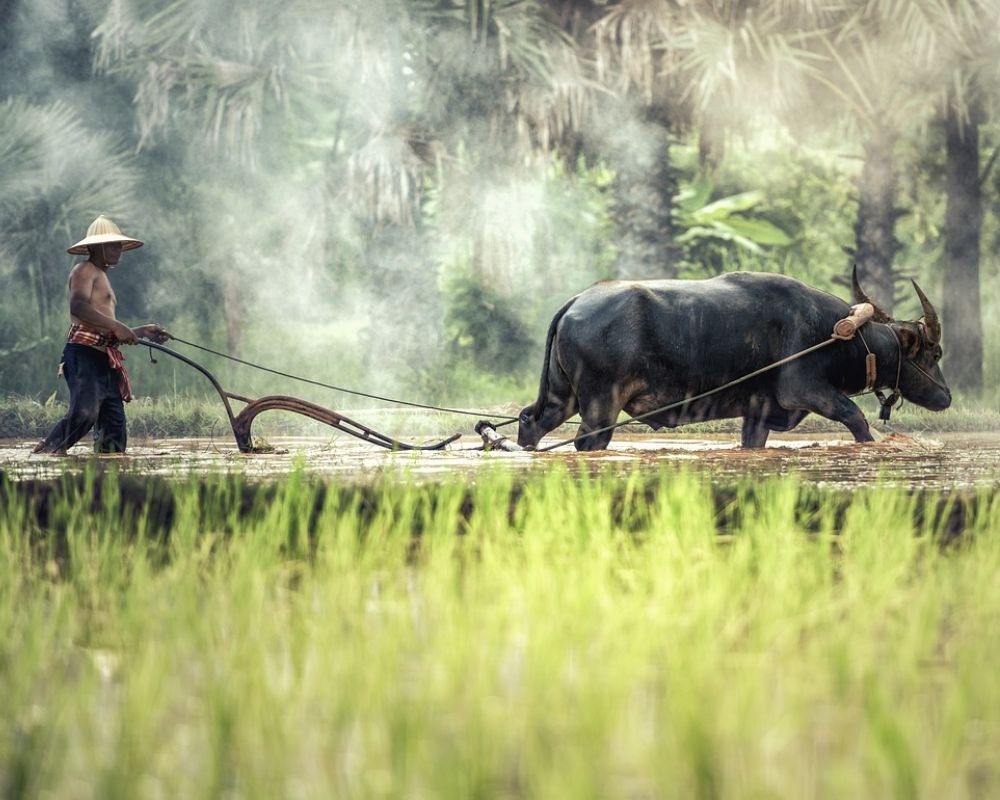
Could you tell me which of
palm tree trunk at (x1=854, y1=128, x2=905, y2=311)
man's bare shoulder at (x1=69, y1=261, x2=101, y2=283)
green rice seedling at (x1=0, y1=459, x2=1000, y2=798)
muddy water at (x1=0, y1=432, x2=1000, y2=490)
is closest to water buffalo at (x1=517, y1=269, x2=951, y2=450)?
muddy water at (x1=0, y1=432, x2=1000, y2=490)

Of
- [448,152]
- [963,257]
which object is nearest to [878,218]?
[963,257]

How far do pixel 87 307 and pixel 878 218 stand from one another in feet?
30.1

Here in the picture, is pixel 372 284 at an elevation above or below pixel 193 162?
below

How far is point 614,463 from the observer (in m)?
6.32

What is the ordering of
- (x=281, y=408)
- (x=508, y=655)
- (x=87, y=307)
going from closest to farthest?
(x=508, y=655) < (x=87, y=307) < (x=281, y=408)

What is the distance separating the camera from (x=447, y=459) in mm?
6953

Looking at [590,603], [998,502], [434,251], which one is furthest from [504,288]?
[590,603]

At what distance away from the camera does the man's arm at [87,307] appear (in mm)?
7262

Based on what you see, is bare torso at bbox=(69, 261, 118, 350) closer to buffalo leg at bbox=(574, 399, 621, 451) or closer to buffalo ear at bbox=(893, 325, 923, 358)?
buffalo leg at bbox=(574, 399, 621, 451)

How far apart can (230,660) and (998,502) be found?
308 cm

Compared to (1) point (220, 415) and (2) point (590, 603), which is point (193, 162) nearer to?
(1) point (220, 415)

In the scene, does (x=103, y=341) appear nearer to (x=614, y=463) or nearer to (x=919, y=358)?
(x=614, y=463)

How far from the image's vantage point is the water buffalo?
7.32 meters

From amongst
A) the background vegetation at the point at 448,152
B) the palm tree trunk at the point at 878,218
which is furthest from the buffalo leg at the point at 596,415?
the palm tree trunk at the point at 878,218
